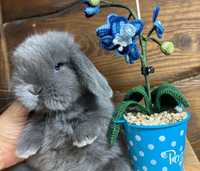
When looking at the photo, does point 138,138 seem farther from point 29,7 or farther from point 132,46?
point 29,7

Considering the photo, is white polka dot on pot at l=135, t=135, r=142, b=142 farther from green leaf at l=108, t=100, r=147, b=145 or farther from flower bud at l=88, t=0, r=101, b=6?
flower bud at l=88, t=0, r=101, b=6

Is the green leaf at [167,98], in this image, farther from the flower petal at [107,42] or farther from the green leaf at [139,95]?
the flower petal at [107,42]

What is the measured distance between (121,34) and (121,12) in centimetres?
33

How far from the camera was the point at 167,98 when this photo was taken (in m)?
0.90

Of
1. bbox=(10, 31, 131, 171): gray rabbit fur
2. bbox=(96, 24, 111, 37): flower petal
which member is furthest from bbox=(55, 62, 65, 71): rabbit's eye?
bbox=(96, 24, 111, 37): flower petal

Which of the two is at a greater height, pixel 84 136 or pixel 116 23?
pixel 116 23

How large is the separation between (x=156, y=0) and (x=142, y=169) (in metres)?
0.48

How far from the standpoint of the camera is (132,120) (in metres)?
0.84

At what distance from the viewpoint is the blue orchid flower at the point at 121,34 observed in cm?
78

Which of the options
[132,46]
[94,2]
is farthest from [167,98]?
[94,2]

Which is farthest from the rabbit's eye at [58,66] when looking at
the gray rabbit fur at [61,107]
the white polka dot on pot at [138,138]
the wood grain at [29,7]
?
the wood grain at [29,7]

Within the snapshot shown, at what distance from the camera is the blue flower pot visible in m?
0.82

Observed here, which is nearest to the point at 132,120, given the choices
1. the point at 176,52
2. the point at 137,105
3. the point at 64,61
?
the point at 137,105

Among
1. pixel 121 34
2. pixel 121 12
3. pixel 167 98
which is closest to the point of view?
pixel 121 34
